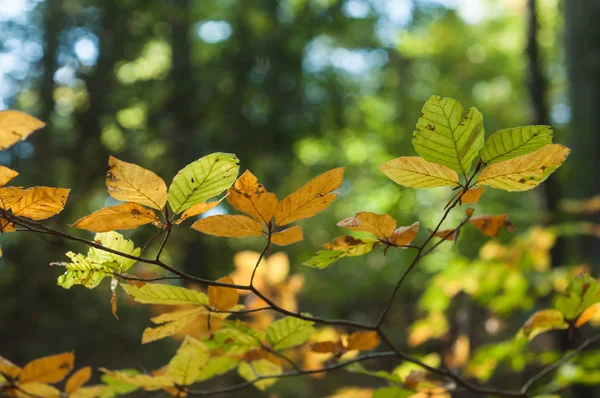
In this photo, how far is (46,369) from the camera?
1.69 feet

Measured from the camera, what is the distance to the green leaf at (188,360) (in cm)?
53

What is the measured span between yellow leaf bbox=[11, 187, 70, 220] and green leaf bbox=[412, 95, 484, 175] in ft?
0.88

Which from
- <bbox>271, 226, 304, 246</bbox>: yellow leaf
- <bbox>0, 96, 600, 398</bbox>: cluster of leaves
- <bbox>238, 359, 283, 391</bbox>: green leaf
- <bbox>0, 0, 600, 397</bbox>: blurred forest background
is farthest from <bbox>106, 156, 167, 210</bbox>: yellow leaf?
<bbox>0, 0, 600, 397</bbox>: blurred forest background

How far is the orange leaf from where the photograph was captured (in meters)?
0.49

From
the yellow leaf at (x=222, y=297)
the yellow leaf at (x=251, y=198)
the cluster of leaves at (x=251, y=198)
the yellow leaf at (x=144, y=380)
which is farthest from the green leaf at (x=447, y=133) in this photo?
the yellow leaf at (x=144, y=380)

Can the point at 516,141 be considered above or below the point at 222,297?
above

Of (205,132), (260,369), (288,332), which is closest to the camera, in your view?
(288,332)

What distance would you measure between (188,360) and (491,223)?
34cm

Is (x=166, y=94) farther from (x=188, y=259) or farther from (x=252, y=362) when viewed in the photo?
(x=252, y=362)

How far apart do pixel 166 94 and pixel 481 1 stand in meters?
5.06

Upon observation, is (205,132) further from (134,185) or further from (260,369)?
(134,185)

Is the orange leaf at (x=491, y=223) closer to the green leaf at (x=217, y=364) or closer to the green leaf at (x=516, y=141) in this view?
the green leaf at (x=516, y=141)

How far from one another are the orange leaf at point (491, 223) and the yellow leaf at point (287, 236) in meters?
0.18

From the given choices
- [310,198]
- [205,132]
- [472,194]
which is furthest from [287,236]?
[205,132]
